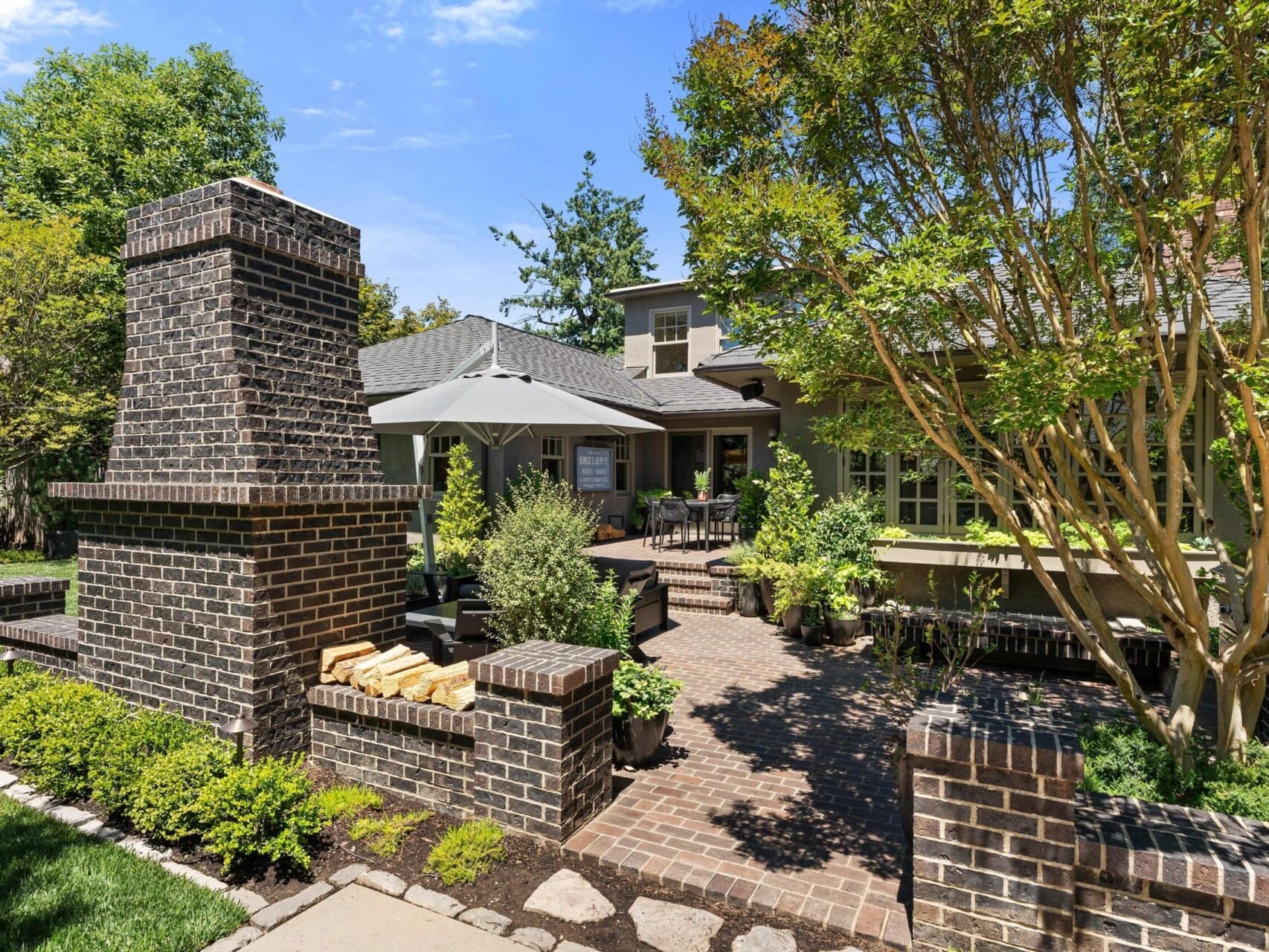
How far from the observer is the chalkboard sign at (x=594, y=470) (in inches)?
556

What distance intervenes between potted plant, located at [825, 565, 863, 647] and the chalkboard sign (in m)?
7.23

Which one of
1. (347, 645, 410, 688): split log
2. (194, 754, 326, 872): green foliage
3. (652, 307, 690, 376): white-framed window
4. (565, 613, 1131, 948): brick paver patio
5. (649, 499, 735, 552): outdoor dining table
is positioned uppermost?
(652, 307, 690, 376): white-framed window

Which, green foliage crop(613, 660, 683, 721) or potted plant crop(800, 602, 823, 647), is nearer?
green foliage crop(613, 660, 683, 721)

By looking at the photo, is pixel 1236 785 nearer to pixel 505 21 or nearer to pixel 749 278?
pixel 749 278

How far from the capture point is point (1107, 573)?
7.34 meters

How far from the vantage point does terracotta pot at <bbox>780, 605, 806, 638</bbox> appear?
25.9ft

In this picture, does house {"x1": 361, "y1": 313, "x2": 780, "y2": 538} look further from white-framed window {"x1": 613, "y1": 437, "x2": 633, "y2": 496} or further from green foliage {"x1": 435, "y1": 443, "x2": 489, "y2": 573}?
green foliage {"x1": 435, "y1": 443, "x2": 489, "y2": 573}

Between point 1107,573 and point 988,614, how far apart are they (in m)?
1.52

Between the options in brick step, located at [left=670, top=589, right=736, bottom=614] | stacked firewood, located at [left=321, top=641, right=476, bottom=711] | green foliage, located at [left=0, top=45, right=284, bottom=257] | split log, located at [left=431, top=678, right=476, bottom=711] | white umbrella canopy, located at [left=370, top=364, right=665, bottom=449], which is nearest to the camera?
split log, located at [left=431, top=678, right=476, bottom=711]

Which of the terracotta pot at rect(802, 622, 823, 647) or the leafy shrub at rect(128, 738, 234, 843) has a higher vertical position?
the leafy shrub at rect(128, 738, 234, 843)

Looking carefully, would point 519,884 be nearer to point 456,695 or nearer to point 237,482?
point 456,695

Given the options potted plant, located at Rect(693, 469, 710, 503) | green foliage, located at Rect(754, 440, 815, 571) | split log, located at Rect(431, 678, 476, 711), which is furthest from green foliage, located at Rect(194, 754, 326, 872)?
potted plant, located at Rect(693, 469, 710, 503)

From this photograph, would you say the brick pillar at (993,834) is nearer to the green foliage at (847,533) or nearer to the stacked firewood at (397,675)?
the stacked firewood at (397,675)

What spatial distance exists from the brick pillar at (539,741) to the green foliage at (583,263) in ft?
91.5
